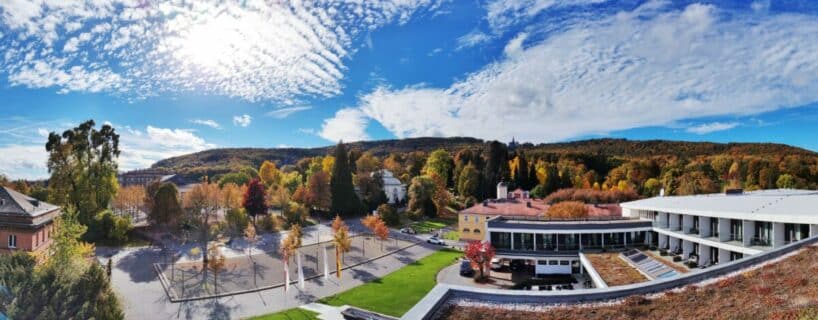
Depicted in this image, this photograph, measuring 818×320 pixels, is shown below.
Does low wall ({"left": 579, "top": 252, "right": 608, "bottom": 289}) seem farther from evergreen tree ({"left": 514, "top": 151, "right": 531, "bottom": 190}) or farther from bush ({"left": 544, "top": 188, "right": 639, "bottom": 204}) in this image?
evergreen tree ({"left": 514, "top": 151, "right": 531, "bottom": 190})

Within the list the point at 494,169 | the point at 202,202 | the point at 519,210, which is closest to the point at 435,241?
the point at 519,210

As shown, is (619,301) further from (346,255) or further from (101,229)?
(101,229)

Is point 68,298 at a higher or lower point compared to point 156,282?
higher

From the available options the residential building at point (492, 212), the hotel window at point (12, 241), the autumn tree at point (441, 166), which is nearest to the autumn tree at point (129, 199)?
the hotel window at point (12, 241)

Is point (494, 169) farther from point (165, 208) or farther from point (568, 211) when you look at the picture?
point (165, 208)

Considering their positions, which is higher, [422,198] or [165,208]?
[165,208]

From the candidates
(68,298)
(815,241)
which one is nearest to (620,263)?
(815,241)
